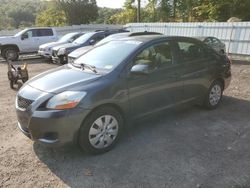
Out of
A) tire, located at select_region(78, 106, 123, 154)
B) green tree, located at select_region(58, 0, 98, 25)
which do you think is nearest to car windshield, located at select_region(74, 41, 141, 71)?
tire, located at select_region(78, 106, 123, 154)

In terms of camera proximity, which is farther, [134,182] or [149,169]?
[149,169]

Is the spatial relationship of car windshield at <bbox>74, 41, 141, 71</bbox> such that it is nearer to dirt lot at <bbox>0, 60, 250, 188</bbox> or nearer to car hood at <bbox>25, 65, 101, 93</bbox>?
car hood at <bbox>25, 65, 101, 93</bbox>

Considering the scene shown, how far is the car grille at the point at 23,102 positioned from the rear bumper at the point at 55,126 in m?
0.14

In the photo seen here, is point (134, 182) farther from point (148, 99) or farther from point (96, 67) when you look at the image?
point (96, 67)

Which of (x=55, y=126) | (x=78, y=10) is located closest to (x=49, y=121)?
(x=55, y=126)

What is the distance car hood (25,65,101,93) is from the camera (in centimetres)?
367

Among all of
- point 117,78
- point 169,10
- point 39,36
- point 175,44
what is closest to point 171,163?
point 117,78

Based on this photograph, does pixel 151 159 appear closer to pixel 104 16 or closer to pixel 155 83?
pixel 155 83

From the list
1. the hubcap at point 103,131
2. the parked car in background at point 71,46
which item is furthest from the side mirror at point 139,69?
the parked car in background at point 71,46

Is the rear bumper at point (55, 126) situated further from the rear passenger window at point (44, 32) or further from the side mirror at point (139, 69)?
the rear passenger window at point (44, 32)

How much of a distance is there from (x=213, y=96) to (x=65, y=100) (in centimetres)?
341

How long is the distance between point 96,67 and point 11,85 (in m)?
5.08

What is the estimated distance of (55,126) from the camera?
135 inches

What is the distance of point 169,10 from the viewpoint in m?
32.0
